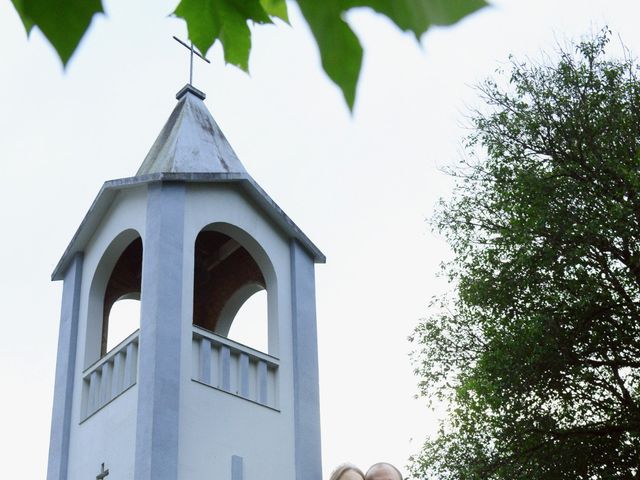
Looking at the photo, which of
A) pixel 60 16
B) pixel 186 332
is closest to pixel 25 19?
pixel 60 16

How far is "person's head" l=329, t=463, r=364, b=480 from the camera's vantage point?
691 cm

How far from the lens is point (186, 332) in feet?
30.5

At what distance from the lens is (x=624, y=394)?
11.5 meters

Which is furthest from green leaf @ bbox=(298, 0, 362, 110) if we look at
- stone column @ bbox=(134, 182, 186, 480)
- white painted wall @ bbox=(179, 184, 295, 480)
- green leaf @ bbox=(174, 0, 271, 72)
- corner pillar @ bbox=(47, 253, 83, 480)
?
corner pillar @ bbox=(47, 253, 83, 480)

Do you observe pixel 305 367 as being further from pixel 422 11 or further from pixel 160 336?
pixel 422 11

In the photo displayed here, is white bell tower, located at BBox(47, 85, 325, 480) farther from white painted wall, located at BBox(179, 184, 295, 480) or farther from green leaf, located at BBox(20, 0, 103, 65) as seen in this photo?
green leaf, located at BBox(20, 0, 103, 65)

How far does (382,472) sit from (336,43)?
254 inches

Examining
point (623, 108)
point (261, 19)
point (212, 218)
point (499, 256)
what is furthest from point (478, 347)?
point (261, 19)

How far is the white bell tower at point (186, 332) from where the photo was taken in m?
8.91

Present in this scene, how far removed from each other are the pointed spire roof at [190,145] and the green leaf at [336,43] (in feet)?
30.3

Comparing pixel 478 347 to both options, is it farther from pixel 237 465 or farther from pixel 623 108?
pixel 237 465

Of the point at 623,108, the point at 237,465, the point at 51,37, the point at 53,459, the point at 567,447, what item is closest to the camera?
the point at 51,37

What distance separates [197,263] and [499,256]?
3.74 metres

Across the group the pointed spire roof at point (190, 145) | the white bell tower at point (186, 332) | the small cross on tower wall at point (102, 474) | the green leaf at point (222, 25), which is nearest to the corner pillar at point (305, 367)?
the white bell tower at point (186, 332)
